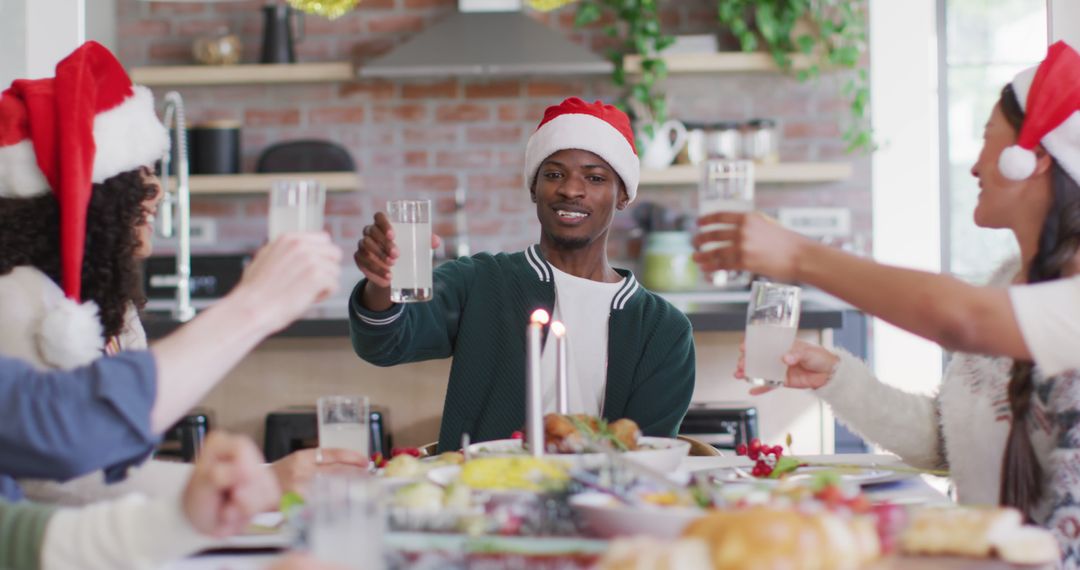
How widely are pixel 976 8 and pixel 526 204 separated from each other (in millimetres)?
2150

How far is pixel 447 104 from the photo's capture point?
201 inches

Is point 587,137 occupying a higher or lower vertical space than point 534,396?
higher

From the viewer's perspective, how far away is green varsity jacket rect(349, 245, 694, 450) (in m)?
2.15

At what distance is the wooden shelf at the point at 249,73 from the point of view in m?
4.93

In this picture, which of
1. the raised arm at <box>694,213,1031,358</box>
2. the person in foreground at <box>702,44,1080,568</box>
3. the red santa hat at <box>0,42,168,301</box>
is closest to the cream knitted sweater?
the person in foreground at <box>702,44,1080,568</box>

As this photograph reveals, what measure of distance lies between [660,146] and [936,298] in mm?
3520

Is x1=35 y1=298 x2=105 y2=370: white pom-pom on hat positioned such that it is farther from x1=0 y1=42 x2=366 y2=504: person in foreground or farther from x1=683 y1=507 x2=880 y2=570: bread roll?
x1=683 y1=507 x2=880 y2=570: bread roll

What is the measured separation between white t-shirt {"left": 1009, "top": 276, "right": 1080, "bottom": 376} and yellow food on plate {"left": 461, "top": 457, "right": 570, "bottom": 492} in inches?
22.2

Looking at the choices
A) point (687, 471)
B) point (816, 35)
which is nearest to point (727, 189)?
point (687, 471)

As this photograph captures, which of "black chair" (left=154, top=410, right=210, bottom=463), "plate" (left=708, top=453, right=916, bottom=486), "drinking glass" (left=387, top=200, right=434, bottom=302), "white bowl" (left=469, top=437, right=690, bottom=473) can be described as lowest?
"black chair" (left=154, top=410, right=210, bottom=463)

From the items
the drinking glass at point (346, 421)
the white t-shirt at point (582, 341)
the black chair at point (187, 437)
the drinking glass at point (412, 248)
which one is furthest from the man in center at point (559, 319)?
the black chair at point (187, 437)

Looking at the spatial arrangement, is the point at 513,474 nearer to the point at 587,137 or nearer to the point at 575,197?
the point at 575,197

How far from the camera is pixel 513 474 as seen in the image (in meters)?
1.37

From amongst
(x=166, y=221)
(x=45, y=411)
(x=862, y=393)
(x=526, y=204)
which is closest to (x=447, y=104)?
(x=526, y=204)
